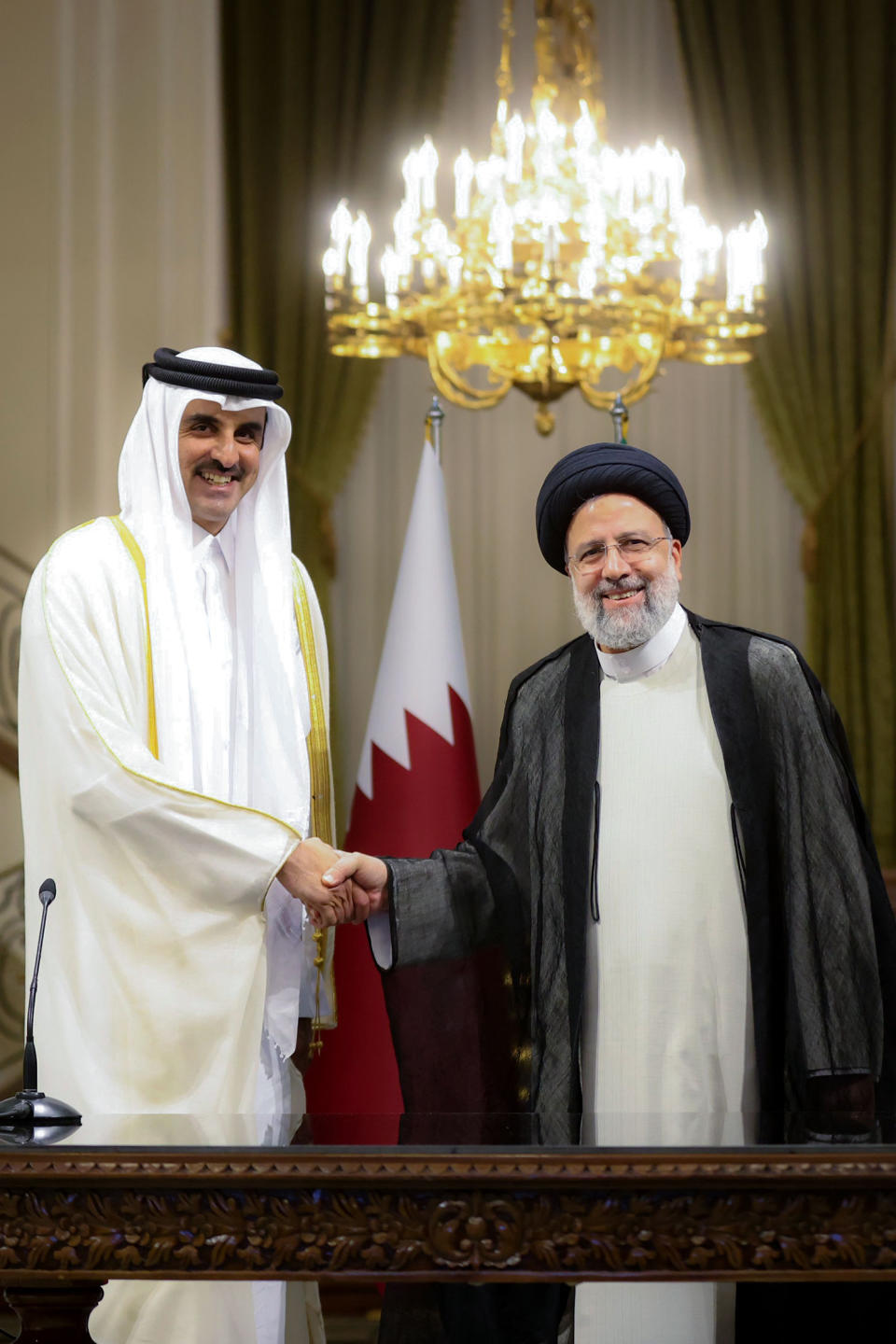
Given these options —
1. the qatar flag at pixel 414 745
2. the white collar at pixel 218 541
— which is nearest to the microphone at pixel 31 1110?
the white collar at pixel 218 541

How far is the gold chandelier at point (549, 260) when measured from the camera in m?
4.31

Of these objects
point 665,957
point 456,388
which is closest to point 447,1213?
point 665,957

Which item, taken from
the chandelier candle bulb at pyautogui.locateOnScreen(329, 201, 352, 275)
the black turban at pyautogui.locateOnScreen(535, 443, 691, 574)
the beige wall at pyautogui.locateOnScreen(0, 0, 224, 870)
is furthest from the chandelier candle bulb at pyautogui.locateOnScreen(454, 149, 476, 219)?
the black turban at pyautogui.locateOnScreen(535, 443, 691, 574)

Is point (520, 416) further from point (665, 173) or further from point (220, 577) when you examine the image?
point (220, 577)

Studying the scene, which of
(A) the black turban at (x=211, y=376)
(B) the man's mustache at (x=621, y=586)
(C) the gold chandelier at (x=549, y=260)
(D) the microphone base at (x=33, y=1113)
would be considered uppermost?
(C) the gold chandelier at (x=549, y=260)

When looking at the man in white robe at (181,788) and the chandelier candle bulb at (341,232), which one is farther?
the chandelier candle bulb at (341,232)

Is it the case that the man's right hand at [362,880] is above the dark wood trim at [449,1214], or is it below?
above

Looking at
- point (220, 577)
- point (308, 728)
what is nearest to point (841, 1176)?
point (308, 728)

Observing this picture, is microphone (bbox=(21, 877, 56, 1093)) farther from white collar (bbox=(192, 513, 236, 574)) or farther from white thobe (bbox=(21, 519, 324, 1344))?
white collar (bbox=(192, 513, 236, 574))

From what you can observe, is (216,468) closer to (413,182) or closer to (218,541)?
(218,541)

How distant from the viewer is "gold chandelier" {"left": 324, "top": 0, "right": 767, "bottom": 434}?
431cm

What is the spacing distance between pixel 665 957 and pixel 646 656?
49cm

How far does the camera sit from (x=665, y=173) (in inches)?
174

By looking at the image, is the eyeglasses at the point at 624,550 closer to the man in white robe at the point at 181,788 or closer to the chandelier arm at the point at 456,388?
the man in white robe at the point at 181,788
